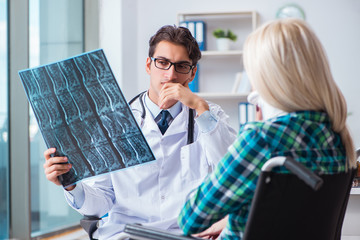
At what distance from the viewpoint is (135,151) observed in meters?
1.26

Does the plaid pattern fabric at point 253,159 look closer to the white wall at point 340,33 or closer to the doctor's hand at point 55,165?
the doctor's hand at point 55,165

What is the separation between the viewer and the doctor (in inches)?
57.7

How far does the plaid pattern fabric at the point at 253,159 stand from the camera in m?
0.90

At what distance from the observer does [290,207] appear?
902 millimetres

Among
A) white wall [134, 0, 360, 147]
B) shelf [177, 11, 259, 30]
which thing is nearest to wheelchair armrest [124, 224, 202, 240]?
shelf [177, 11, 259, 30]

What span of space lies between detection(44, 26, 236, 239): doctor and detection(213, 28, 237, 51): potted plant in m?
2.68

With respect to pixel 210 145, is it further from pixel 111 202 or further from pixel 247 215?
pixel 247 215

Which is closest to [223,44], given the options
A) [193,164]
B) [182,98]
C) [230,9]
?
[230,9]

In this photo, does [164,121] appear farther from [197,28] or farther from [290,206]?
[197,28]

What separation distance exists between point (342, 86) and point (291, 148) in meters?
3.69

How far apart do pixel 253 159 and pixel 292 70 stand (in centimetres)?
19

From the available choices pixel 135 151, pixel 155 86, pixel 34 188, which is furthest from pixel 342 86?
pixel 135 151

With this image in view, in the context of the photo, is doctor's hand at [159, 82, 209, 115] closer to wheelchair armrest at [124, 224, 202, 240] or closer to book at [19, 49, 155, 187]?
book at [19, 49, 155, 187]

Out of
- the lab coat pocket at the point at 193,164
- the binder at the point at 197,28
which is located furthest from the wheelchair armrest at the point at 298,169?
the binder at the point at 197,28
